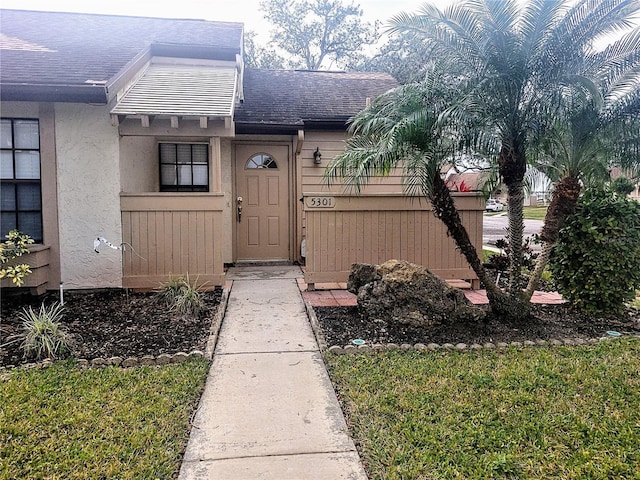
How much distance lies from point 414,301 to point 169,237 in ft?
12.3

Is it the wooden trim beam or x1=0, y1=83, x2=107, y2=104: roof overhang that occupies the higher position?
x1=0, y1=83, x2=107, y2=104: roof overhang

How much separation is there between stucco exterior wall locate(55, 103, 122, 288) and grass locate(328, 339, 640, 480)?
167 inches

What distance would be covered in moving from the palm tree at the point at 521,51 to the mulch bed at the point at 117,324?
3514mm

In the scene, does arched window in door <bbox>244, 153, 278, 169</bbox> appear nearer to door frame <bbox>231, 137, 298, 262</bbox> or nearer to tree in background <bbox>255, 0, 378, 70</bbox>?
door frame <bbox>231, 137, 298, 262</bbox>

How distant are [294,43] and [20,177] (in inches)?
792

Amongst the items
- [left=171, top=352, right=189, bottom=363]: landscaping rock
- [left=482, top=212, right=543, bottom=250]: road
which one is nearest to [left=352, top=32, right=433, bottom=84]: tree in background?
[left=171, top=352, right=189, bottom=363]: landscaping rock

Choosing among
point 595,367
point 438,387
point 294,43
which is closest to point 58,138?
point 438,387

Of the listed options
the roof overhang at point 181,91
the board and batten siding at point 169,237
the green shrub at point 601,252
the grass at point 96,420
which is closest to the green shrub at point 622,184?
the green shrub at point 601,252

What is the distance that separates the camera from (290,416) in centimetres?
297

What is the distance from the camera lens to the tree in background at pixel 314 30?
77.0 feet

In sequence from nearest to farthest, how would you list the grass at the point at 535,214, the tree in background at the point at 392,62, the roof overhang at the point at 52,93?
the roof overhang at the point at 52,93 < the tree in background at the point at 392,62 < the grass at the point at 535,214

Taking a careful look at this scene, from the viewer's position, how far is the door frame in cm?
871

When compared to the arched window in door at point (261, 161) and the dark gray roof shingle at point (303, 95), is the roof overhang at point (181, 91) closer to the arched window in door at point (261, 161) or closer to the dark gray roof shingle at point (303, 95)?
the dark gray roof shingle at point (303, 95)

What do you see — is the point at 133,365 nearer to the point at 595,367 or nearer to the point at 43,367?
the point at 43,367
